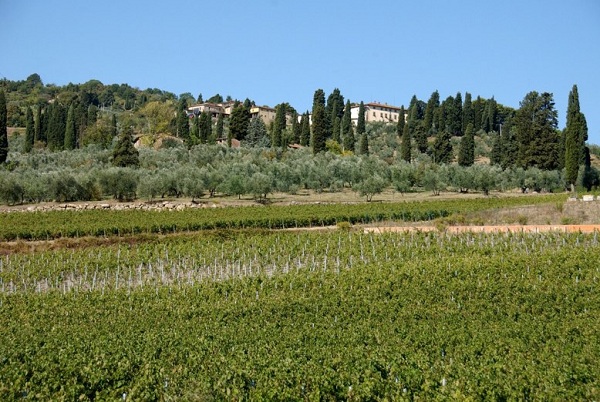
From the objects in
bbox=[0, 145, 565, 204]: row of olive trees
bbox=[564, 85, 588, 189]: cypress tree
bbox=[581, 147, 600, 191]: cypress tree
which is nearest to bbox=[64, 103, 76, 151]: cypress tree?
bbox=[0, 145, 565, 204]: row of olive trees

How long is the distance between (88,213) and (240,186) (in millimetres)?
14829

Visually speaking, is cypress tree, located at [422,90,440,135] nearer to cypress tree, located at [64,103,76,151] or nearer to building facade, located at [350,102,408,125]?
building facade, located at [350,102,408,125]

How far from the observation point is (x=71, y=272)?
2875 centimetres

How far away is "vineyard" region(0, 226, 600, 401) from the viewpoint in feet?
39.2

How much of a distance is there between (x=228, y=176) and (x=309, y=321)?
139ft

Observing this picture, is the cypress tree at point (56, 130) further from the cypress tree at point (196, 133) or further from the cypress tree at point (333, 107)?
the cypress tree at point (333, 107)

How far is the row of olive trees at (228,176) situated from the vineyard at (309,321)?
22597 millimetres

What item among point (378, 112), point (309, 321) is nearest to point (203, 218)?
point (309, 321)

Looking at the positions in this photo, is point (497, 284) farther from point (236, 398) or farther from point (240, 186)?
point (240, 186)

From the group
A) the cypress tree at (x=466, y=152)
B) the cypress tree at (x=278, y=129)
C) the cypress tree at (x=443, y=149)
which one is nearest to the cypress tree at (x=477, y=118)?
the cypress tree at (x=443, y=149)

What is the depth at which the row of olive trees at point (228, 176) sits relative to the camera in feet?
181

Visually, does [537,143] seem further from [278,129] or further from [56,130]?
[56,130]

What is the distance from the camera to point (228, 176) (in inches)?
2349

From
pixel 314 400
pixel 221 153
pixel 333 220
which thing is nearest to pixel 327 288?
pixel 314 400
